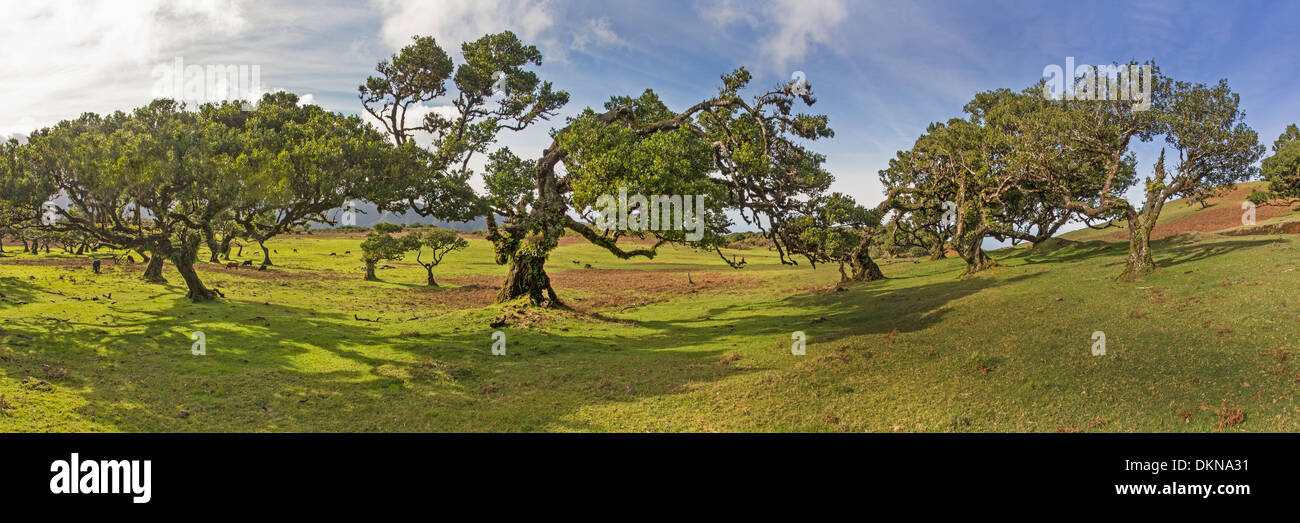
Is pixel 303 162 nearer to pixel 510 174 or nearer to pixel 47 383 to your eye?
pixel 510 174

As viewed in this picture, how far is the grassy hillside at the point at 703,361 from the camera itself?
11.2 m

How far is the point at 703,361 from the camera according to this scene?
17719 mm

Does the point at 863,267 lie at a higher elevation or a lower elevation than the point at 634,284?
higher

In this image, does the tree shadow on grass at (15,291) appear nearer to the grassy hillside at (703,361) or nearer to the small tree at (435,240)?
the grassy hillside at (703,361)

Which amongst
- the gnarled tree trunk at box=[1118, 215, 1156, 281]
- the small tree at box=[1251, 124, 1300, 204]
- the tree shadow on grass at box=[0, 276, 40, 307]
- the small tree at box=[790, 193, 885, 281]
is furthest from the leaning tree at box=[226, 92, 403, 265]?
the small tree at box=[1251, 124, 1300, 204]

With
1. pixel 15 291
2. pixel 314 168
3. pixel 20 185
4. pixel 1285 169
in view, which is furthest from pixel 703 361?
pixel 1285 169

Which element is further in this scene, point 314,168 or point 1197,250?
point 1197,250

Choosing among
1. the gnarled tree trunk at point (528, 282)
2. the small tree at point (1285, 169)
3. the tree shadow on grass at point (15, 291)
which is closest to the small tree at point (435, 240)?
the gnarled tree trunk at point (528, 282)

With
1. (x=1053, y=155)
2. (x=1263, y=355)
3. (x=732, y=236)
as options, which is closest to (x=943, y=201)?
(x=1053, y=155)

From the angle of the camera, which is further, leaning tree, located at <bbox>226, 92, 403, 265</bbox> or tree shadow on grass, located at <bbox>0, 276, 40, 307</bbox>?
tree shadow on grass, located at <bbox>0, 276, 40, 307</bbox>

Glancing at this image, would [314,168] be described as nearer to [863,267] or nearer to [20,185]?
[20,185]

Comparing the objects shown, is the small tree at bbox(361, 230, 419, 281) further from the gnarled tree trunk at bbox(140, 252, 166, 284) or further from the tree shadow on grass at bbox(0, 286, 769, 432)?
the tree shadow on grass at bbox(0, 286, 769, 432)

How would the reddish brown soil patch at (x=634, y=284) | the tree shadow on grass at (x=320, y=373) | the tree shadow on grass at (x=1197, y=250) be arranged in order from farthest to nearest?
the reddish brown soil patch at (x=634, y=284), the tree shadow on grass at (x=1197, y=250), the tree shadow on grass at (x=320, y=373)

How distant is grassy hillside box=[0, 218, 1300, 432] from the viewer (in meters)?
11.2
